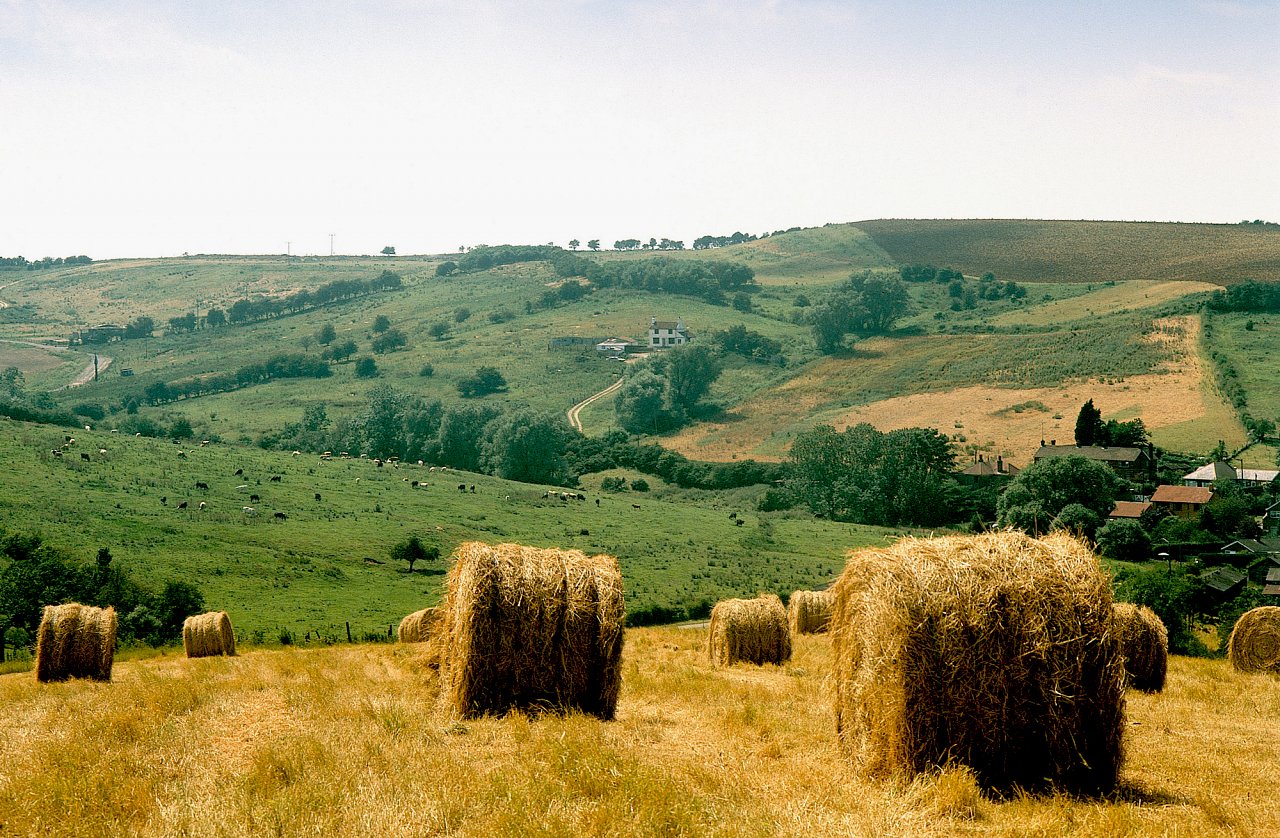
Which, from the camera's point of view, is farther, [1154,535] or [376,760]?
[1154,535]

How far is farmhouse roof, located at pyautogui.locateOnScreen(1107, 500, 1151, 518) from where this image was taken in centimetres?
6874

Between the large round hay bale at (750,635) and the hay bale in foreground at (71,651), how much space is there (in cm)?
1255

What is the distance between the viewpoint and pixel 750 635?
21531 mm

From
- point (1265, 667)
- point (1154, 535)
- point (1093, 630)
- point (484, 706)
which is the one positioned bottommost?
point (1154, 535)

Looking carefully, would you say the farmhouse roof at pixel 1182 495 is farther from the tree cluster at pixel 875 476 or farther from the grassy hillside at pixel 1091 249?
the grassy hillside at pixel 1091 249

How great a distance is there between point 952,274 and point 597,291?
193 feet

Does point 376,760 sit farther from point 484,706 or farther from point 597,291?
point 597,291

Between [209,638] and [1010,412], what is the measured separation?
8839 cm

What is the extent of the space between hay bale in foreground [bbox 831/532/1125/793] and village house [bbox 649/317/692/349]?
5133 inches

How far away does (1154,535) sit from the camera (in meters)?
65.8

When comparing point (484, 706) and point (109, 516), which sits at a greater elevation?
point (484, 706)

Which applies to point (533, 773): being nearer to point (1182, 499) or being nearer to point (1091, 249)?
point (1182, 499)

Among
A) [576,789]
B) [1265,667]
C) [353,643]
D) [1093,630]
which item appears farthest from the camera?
[353,643]

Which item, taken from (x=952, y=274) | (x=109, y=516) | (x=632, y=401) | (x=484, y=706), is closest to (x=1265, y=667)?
(x=484, y=706)
